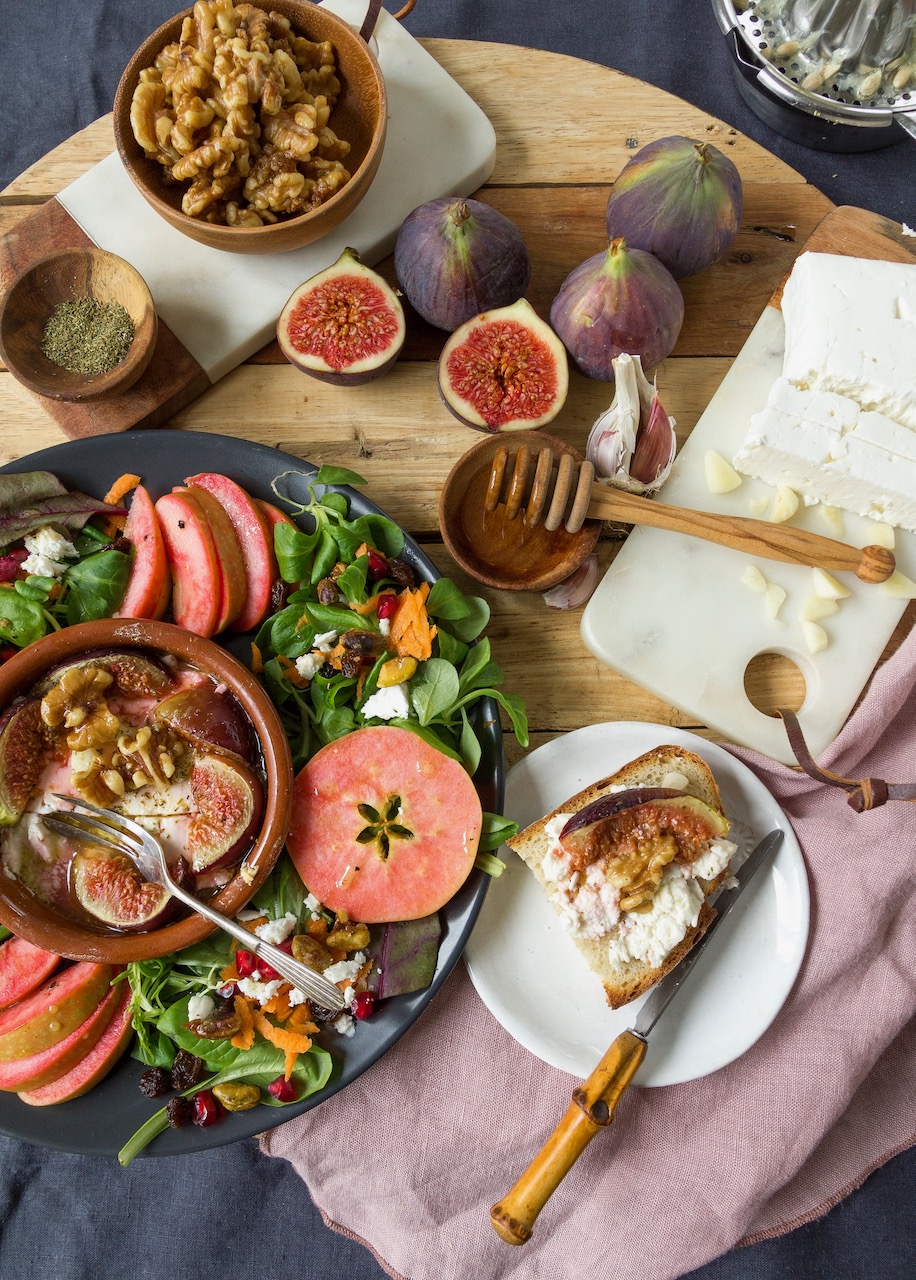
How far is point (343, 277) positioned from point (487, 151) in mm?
522

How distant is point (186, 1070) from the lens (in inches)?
83.6

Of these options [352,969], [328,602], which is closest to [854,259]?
[328,602]

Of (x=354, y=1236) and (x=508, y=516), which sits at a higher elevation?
(x=508, y=516)

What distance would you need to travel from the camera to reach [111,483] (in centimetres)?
230

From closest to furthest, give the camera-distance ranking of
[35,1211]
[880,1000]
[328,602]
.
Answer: [328,602], [880,1000], [35,1211]

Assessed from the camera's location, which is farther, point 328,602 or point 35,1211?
point 35,1211

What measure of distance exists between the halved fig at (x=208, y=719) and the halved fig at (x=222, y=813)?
4 centimetres

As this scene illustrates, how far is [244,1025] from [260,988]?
11 cm

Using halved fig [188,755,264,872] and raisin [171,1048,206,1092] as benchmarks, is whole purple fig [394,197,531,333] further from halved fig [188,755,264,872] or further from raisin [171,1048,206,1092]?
raisin [171,1048,206,1092]

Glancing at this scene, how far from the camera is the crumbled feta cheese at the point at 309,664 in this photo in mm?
2166

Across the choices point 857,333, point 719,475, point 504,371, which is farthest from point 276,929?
point 857,333

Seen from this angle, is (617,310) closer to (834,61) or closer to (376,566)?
(376,566)

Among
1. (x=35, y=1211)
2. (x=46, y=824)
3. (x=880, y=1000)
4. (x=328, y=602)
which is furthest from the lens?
(x=35, y=1211)

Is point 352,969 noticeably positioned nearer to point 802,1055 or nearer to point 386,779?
point 386,779
